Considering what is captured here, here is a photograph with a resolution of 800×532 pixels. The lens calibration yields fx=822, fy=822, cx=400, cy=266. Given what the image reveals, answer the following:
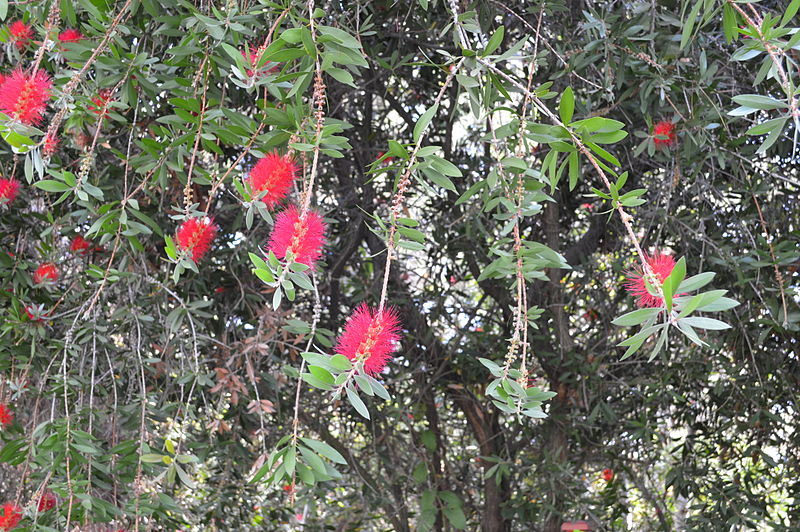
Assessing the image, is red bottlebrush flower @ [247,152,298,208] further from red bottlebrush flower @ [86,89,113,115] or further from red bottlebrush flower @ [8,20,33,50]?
red bottlebrush flower @ [8,20,33,50]

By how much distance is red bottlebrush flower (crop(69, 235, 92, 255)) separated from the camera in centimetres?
191

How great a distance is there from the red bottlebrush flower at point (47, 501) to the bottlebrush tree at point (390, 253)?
1cm

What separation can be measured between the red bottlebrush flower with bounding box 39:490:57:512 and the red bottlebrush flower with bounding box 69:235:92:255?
55 cm

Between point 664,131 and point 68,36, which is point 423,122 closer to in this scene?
point 68,36

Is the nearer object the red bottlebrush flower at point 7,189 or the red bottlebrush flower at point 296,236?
the red bottlebrush flower at point 296,236

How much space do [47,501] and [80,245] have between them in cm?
57

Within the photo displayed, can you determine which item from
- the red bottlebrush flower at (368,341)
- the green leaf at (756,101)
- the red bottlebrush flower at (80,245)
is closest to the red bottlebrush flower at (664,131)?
the green leaf at (756,101)

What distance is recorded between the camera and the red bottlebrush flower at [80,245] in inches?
75.0

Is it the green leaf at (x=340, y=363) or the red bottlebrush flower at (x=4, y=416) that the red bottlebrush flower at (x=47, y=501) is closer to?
the red bottlebrush flower at (x=4, y=416)

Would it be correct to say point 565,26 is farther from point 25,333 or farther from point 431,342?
point 25,333

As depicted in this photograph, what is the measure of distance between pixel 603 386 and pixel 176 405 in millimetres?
1242

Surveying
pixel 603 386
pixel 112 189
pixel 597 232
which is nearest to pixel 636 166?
pixel 597 232

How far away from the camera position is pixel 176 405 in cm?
178

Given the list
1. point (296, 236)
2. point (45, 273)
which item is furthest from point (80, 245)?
point (296, 236)
